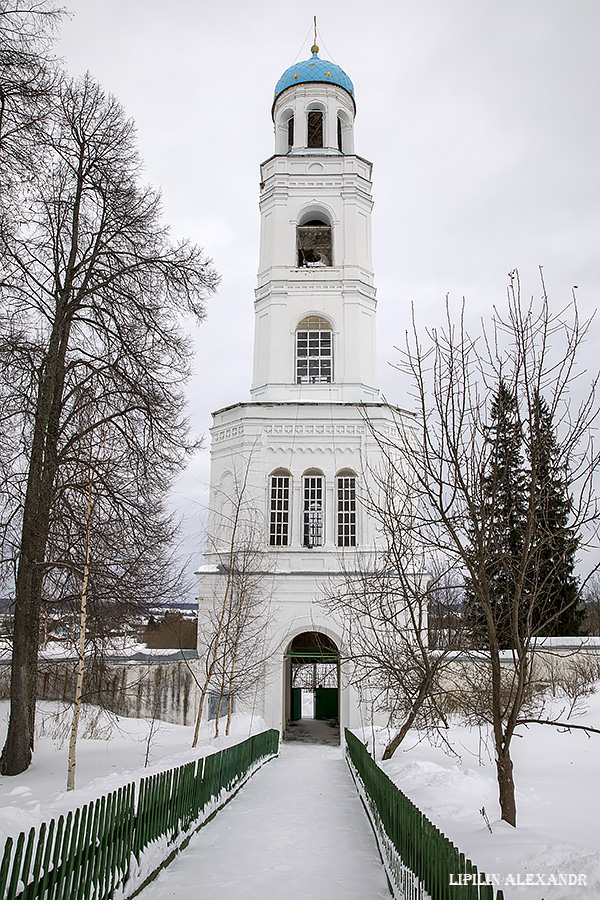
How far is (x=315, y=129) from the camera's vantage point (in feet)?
96.3

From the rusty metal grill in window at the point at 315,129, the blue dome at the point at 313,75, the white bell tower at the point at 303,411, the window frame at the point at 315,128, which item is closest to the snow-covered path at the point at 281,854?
the white bell tower at the point at 303,411

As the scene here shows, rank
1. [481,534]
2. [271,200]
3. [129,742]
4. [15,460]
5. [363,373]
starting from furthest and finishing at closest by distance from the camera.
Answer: [271,200]
[363,373]
[129,742]
[15,460]
[481,534]

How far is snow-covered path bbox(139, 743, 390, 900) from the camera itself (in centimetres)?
637

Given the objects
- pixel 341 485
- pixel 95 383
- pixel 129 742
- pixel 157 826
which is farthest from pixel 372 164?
pixel 157 826

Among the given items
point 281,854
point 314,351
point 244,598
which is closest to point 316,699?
point 244,598

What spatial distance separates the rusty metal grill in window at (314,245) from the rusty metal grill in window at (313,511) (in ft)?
32.3

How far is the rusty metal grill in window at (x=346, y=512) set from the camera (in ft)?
75.8

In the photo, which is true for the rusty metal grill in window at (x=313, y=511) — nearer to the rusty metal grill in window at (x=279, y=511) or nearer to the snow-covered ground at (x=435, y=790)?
the rusty metal grill in window at (x=279, y=511)

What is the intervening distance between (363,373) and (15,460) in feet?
50.2

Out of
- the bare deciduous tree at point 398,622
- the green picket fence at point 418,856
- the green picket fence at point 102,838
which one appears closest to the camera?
the green picket fence at point 418,856

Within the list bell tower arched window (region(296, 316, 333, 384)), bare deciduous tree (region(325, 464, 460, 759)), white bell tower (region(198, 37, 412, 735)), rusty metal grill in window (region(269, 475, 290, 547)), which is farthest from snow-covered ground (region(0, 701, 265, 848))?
bell tower arched window (region(296, 316, 333, 384))

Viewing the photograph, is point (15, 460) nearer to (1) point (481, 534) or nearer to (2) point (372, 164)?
(1) point (481, 534)

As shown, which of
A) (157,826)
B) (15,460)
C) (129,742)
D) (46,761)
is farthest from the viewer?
(129,742)

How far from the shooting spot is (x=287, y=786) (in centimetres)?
1312
